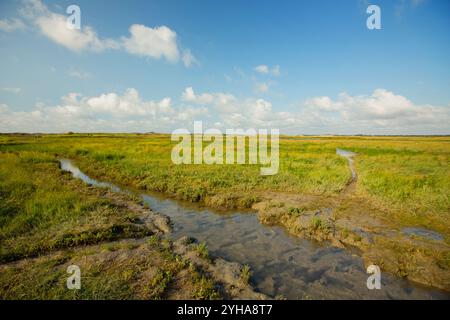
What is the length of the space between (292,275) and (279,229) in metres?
3.34

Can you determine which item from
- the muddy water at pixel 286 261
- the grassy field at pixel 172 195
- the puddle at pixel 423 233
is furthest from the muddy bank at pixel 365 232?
the muddy water at pixel 286 261

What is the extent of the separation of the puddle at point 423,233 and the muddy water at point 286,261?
11.2 feet

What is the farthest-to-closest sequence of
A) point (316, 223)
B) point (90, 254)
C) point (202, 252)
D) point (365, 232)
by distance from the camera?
point (316, 223)
point (365, 232)
point (202, 252)
point (90, 254)

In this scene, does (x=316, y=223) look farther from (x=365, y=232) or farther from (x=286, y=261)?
(x=286, y=261)

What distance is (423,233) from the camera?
9.32m

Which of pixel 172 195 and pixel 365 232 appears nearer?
pixel 365 232

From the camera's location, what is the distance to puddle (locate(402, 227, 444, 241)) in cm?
889

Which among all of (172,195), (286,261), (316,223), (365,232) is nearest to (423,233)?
(365,232)

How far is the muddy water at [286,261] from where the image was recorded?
6043 mm

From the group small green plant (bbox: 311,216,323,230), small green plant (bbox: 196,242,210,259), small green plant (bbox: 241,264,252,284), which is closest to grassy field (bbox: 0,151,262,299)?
small green plant (bbox: 196,242,210,259)

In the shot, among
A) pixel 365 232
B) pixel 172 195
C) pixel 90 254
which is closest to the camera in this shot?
pixel 90 254

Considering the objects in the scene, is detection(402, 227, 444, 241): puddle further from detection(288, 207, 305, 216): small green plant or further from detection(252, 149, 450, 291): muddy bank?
detection(288, 207, 305, 216): small green plant

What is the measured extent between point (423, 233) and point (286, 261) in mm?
6280
